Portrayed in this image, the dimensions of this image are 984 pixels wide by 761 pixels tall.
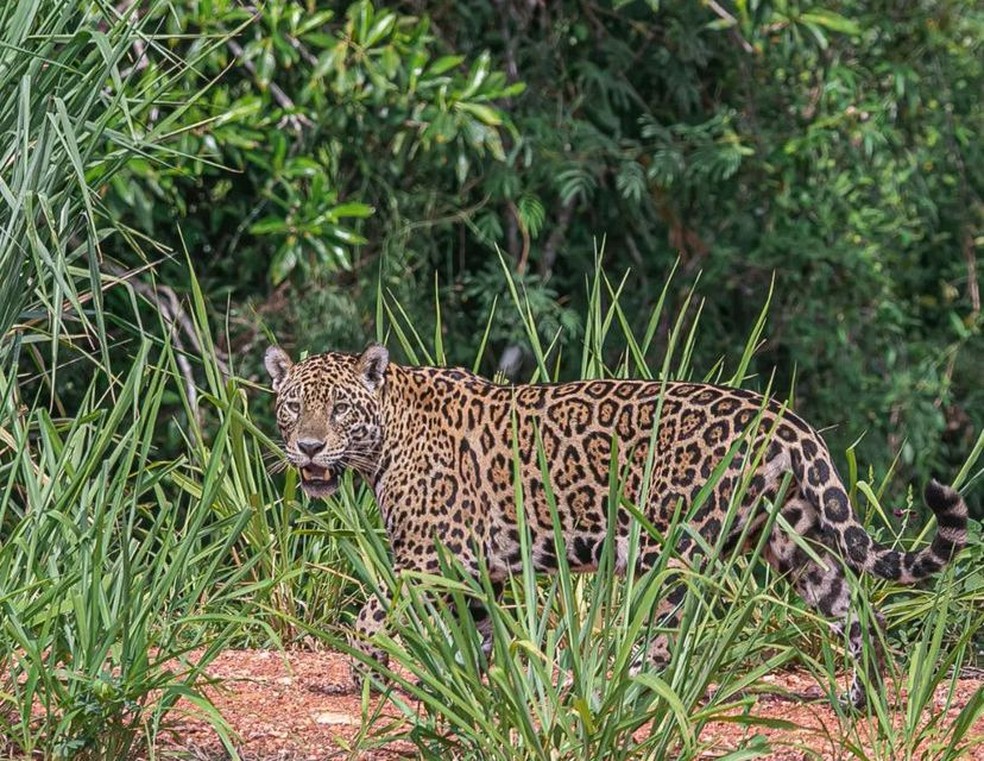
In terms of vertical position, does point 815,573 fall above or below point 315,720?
above

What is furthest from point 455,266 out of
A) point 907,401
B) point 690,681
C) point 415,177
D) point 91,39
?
point 690,681

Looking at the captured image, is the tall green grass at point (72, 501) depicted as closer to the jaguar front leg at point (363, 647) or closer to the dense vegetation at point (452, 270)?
the dense vegetation at point (452, 270)

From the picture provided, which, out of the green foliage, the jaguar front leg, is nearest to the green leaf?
the jaguar front leg

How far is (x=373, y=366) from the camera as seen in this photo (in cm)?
532

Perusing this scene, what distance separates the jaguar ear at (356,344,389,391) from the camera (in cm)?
529

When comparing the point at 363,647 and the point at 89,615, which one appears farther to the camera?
the point at 363,647

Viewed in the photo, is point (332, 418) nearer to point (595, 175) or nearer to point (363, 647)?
point (363, 647)

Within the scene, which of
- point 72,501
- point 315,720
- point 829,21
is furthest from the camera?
point 829,21

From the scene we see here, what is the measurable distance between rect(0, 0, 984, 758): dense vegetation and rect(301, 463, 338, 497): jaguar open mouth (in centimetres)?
7

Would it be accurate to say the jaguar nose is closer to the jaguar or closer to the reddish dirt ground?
the jaguar

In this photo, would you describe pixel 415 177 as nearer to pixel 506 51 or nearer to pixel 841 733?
pixel 506 51

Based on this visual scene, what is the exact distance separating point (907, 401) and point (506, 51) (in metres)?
2.88

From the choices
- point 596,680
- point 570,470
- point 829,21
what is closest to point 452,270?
point 829,21

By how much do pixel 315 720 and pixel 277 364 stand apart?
47.8 inches
